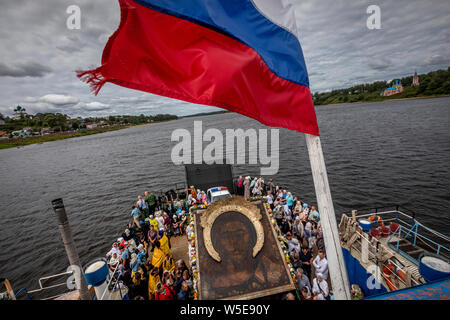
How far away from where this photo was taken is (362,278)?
7949 mm

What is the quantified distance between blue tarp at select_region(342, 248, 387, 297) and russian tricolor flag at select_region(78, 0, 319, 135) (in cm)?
781

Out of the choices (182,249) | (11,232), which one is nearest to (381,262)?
(182,249)

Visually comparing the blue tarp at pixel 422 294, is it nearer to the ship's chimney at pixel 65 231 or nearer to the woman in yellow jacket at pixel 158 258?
the ship's chimney at pixel 65 231

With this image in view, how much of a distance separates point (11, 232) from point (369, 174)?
39.1m

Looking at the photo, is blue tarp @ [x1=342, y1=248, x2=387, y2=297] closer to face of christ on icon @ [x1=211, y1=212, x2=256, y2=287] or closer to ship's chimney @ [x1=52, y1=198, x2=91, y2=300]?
face of christ on icon @ [x1=211, y1=212, x2=256, y2=287]

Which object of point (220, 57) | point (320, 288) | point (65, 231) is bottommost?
point (320, 288)

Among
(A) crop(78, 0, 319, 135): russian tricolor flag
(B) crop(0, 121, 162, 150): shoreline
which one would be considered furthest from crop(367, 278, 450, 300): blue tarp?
(B) crop(0, 121, 162, 150): shoreline

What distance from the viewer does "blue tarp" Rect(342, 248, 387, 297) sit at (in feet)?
24.1

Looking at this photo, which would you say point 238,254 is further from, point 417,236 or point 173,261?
point 417,236

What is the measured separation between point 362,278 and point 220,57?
9.61 metres

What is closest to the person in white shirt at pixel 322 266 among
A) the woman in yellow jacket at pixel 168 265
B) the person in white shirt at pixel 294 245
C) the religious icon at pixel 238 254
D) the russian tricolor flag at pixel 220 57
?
the person in white shirt at pixel 294 245

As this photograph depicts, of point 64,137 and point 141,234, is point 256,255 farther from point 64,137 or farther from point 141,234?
point 64,137

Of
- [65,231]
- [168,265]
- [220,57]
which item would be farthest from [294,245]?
[220,57]

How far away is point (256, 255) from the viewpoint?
265 inches
